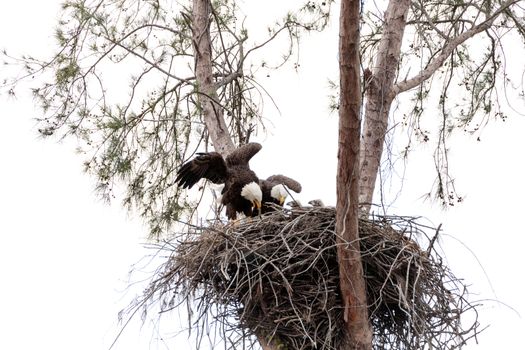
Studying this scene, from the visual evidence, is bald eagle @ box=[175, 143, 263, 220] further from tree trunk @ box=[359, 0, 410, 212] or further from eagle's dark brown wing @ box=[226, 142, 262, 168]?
tree trunk @ box=[359, 0, 410, 212]

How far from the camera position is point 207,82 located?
→ 6.93 m

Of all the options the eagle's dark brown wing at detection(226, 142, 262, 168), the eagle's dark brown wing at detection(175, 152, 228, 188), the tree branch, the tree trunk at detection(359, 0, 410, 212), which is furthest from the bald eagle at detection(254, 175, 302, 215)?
the tree branch

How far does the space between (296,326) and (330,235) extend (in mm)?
507

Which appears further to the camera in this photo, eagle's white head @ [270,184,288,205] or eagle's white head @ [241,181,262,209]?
eagle's white head @ [270,184,288,205]

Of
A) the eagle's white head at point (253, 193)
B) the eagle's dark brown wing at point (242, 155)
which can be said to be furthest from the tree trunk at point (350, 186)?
the eagle's dark brown wing at point (242, 155)

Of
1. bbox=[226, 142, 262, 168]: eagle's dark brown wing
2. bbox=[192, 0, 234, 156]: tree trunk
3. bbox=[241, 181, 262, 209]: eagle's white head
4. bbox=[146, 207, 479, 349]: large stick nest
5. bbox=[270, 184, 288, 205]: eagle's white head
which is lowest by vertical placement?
bbox=[146, 207, 479, 349]: large stick nest

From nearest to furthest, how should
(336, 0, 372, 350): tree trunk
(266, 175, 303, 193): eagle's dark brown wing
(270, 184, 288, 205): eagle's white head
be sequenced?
(336, 0, 372, 350): tree trunk
(270, 184, 288, 205): eagle's white head
(266, 175, 303, 193): eagle's dark brown wing

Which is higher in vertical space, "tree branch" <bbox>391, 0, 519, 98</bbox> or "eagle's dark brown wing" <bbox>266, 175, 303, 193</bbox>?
"tree branch" <bbox>391, 0, 519, 98</bbox>

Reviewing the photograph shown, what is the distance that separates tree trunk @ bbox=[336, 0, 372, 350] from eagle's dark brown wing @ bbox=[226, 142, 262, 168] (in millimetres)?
1619

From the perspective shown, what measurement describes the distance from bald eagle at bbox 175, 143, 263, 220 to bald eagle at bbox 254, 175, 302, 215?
86 millimetres

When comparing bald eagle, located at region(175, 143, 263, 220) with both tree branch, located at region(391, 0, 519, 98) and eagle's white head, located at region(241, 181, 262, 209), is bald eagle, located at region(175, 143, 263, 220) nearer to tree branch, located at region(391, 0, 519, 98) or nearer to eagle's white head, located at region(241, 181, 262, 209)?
eagle's white head, located at region(241, 181, 262, 209)

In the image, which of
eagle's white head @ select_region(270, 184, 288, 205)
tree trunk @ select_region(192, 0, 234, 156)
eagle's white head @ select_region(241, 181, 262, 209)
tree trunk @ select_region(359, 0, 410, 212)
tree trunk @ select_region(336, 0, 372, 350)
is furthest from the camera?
tree trunk @ select_region(192, 0, 234, 156)

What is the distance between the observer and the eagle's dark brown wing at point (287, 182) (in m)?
6.96

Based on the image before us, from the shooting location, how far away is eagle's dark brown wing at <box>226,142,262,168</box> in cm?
663
